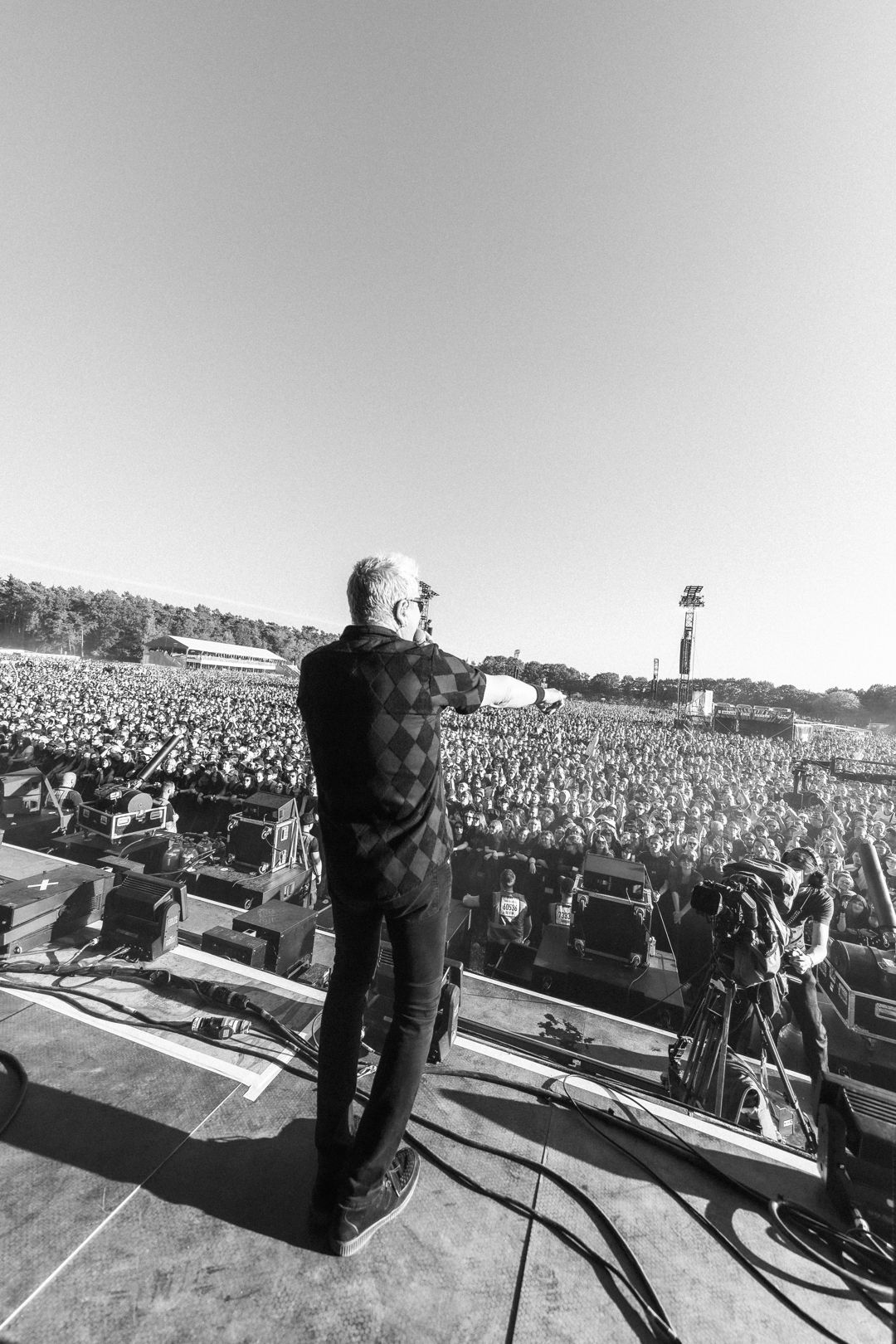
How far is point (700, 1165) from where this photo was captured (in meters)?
2.02

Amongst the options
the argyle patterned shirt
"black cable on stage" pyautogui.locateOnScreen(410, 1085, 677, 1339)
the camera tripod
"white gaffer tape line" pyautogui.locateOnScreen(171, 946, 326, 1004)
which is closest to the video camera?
the camera tripod

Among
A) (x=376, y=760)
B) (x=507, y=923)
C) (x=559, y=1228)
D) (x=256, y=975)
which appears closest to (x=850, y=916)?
(x=507, y=923)

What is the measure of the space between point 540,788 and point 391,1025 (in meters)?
13.9

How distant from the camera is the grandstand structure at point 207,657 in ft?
218

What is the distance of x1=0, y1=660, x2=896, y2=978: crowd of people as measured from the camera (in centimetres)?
891

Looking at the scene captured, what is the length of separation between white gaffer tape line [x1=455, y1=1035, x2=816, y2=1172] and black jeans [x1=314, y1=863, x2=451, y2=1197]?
1.21m

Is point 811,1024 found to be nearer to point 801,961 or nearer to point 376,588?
point 801,961

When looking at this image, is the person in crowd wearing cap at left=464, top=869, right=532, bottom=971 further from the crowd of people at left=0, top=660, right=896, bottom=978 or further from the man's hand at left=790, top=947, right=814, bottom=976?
the man's hand at left=790, top=947, right=814, bottom=976

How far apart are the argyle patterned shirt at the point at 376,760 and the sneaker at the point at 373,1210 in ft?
2.97

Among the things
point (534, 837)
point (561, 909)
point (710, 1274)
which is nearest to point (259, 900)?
point (561, 909)

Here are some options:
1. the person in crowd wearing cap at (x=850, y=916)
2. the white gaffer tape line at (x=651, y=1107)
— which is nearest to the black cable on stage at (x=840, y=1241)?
the white gaffer tape line at (x=651, y=1107)

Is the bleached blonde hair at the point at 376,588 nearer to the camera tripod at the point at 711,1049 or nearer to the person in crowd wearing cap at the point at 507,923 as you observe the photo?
the camera tripod at the point at 711,1049

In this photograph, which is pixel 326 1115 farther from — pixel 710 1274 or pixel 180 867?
pixel 180 867

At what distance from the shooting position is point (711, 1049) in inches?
113
